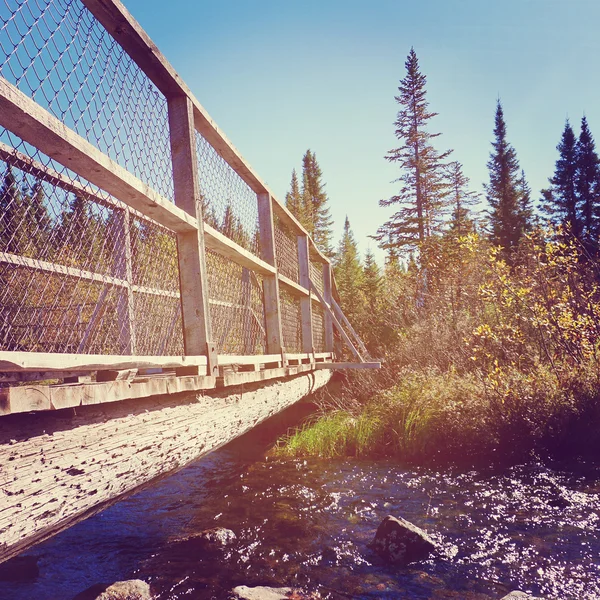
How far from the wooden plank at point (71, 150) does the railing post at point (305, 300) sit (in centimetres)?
501

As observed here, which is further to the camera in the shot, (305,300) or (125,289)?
(305,300)

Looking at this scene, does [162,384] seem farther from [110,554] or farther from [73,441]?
[110,554]

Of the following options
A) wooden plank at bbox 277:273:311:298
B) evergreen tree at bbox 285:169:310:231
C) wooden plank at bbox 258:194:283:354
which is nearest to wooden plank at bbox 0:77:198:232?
wooden plank at bbox 258:194:283:354

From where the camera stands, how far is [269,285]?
5238 millimetres

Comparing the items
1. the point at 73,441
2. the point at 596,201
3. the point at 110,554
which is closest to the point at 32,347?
the point at 110,554

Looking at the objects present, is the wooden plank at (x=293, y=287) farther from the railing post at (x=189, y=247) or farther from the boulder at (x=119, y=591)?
the boulder at (x=119, y=591)

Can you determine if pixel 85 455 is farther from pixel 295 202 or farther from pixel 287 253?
pixel 295 202

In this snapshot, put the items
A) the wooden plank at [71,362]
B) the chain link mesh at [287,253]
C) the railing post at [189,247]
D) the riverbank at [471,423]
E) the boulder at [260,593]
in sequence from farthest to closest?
1. the chain link mesh at [287,253]
2. the riverbank at [471,423]
3. the railing post at [189,247]
4. the boulder at [260,593]
5. the wooden plank at [71,362]

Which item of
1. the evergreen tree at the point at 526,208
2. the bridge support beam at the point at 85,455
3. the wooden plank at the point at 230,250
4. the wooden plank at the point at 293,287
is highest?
the evergreen tree at the point at 526,208

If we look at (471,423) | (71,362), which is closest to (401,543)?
(71,362)

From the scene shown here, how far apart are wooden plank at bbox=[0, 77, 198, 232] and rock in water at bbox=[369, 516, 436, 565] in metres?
2.66

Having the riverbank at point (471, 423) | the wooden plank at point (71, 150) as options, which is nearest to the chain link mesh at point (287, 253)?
the riverbank at point (471, 423)

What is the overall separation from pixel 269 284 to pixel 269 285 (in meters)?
0.01

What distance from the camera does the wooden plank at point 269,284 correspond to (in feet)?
16.9
